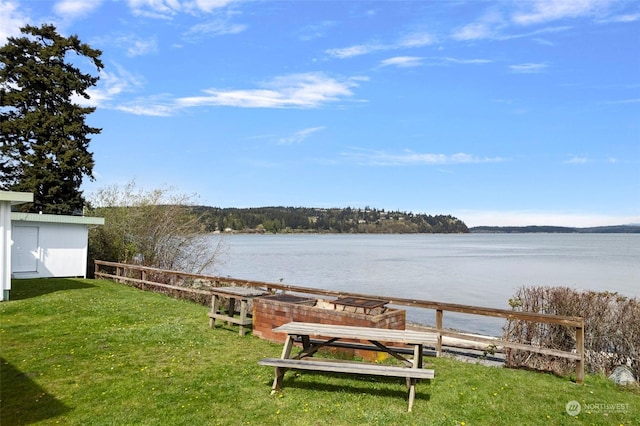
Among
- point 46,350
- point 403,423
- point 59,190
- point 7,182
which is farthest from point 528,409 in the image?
point 7,182

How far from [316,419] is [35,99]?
25.8 m

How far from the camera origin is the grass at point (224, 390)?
4.88 meters

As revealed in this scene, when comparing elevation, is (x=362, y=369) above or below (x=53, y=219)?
below

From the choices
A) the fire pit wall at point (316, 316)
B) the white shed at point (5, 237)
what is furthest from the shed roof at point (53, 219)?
the fire pit wall at point (316, 316)

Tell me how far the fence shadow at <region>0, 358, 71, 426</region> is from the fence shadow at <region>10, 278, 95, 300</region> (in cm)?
787

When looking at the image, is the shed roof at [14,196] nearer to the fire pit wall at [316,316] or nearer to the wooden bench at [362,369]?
the fire pit wall at [316,316]

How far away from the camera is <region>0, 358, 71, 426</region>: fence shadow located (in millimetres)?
4758

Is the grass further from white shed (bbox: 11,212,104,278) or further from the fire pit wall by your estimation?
white shed (bbox: 11,212,104,278)

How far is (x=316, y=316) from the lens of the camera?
7.23 m

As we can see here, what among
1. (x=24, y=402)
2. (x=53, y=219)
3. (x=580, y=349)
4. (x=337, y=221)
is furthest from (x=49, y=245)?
(x=337, y=221)

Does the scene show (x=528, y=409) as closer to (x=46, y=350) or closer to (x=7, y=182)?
(x=46, y=350)

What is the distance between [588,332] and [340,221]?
10145 centimetres

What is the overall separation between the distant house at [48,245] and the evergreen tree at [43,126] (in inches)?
262

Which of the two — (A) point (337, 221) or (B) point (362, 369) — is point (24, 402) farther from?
(A) point (337, 221)
